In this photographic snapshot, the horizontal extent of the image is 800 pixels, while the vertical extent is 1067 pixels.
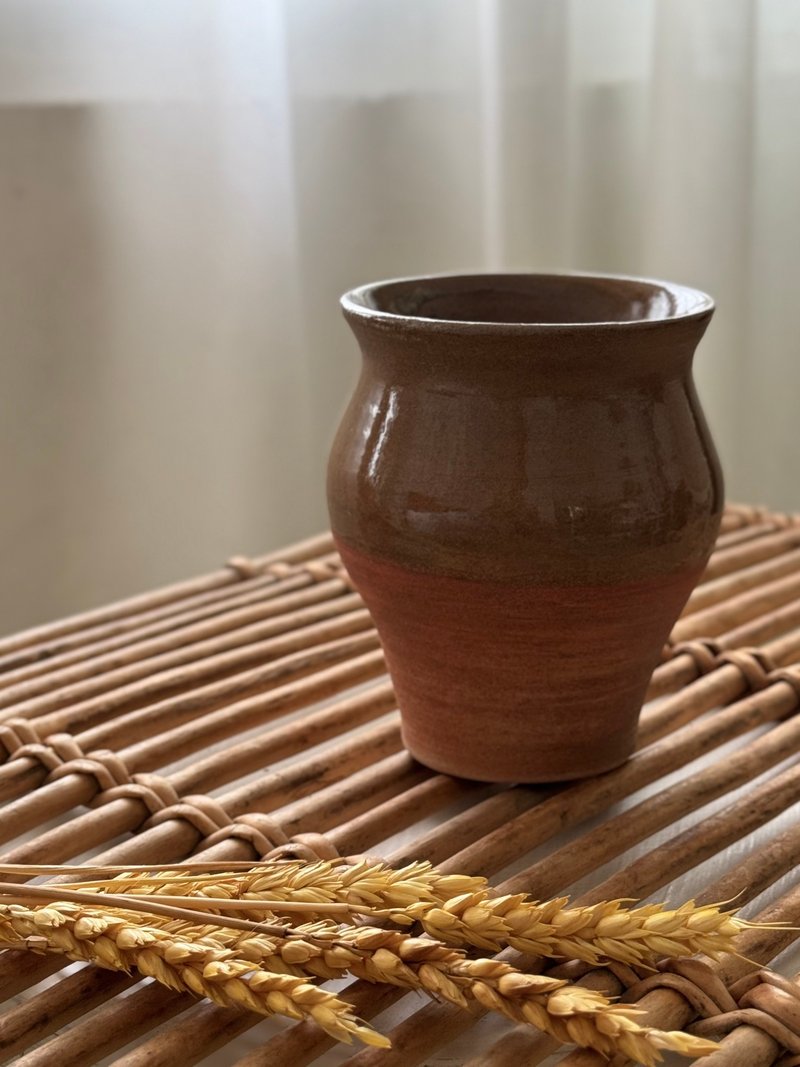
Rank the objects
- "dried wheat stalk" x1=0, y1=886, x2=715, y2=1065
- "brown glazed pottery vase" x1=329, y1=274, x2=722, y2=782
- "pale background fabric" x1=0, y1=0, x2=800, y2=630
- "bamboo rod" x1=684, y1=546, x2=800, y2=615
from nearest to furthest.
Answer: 1. "dried wheat stalk" x1=0, y1=886, x2=715, y2=1065
2. "brown glazed pottery vase" x1=329, y1=274, x2=722, y2=782
3. "bamboo rod" x1=684, y1=546, x2=800, y2=615
4. "pale background fabric" x1=0, y1=0, x2=800, y2=630

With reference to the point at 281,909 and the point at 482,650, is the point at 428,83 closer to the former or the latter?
the point at 482,650

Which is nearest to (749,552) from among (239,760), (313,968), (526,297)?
(526,297)

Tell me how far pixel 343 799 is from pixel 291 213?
2.74 feet

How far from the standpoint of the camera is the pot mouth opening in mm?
591

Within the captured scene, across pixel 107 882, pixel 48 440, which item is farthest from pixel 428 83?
pixel 107 882

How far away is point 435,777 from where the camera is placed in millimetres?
581

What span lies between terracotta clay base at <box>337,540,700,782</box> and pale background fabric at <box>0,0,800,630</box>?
68 cm

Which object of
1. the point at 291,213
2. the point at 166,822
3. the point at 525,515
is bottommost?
the point at 166,822

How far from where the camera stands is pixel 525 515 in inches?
19.8

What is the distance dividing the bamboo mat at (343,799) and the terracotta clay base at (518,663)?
16 mm

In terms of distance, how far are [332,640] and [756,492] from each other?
0.78 metres

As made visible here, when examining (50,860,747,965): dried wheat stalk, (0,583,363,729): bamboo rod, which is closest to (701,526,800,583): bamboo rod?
(0,583,363,729): bamboo rod

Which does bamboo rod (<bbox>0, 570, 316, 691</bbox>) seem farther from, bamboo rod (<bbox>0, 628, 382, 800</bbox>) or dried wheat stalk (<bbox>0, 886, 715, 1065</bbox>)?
dried wheat stalk (<bbox>0, 886, 715, 1065</bbox>)

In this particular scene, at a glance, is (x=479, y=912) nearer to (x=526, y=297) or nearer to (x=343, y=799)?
(x=343, y=799)
